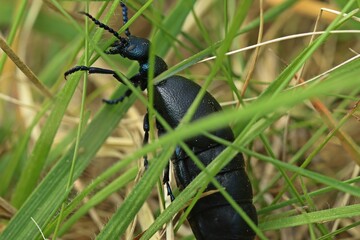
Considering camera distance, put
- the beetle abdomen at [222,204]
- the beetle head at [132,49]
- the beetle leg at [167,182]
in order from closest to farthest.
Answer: the beetle abdomen at [222,204] → the beetle leg at [167,182] → the beetle head at [132,49]

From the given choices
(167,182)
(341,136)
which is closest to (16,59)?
(167,182)

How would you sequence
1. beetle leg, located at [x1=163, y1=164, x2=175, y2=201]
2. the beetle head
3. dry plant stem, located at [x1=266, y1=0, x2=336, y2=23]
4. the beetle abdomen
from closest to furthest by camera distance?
1. the beetle abdomen
2. beetle leg, located at [x1=163, y1=164, x2=175, y2=201]
3. the beetle head
4. dry plant stem, located at [x1=266, y1=0, x2=336, y2=23]

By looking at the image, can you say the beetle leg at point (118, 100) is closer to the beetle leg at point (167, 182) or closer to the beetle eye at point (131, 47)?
the beetle eye at point (131, 47)

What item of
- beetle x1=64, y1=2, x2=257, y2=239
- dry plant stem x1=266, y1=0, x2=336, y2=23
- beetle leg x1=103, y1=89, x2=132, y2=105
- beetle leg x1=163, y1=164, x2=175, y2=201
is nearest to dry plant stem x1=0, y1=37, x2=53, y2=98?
beetle x1=64, y1=2, x2=257, y2=239

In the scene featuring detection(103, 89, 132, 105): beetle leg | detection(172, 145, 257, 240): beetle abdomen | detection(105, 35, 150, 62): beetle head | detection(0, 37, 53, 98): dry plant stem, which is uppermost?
detection(0, 37, 53, 98): dry plant stem

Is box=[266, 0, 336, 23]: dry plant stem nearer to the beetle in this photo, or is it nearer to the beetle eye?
the beetle eye

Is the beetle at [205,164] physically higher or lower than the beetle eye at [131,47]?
lower

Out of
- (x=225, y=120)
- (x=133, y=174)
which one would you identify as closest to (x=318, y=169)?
(x=133, y=174)

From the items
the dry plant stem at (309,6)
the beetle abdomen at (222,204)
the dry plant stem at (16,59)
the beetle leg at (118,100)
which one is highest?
the dry plant stem at (16,59)

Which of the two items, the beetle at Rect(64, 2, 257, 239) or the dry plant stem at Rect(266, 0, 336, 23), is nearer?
the beetle at Rect(64, 2, 257, 239)

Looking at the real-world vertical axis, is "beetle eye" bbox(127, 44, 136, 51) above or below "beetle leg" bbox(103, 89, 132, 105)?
above

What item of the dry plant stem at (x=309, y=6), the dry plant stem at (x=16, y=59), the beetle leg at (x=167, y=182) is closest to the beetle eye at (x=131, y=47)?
the dry plant stem at (x=16, y=59)
